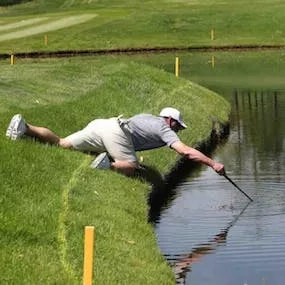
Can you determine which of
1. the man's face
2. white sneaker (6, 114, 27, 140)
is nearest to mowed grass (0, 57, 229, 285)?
white sneaker (6, 114, 27, 140)

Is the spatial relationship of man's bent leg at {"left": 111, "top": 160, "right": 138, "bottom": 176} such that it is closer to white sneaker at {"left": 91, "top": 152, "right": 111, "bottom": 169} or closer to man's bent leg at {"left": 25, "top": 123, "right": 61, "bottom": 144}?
white sneaker at {"left": 91, "top": 152, "right": 111, "bottom": 169}

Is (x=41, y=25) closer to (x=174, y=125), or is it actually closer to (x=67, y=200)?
(x=174, y=125)

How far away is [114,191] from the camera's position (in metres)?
13.7

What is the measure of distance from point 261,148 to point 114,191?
8.02 metres

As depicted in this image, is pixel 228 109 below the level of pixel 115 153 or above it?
below

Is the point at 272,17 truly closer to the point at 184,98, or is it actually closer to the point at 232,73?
the point at 232,73

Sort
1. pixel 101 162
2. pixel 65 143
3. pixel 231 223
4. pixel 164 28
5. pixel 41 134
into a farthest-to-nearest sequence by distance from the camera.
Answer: pixel 164 28, pixel 65 143, pixel 41 134, pixel 101 162, pixel 231 223

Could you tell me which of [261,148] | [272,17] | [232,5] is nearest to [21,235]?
[261,148]

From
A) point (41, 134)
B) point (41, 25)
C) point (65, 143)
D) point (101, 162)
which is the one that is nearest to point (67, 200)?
point (101, 162)

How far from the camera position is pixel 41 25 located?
63.8 metres

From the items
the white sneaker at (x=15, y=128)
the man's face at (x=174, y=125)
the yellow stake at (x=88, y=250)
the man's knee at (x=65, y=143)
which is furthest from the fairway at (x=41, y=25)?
the yellow stake at (x=88, y=250)

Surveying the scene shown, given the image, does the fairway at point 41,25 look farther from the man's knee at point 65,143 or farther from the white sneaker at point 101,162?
the white sneaker at point 101,162

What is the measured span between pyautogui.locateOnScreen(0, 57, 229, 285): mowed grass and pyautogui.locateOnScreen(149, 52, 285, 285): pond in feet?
Answer: 1.58

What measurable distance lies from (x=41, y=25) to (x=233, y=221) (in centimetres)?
5153
